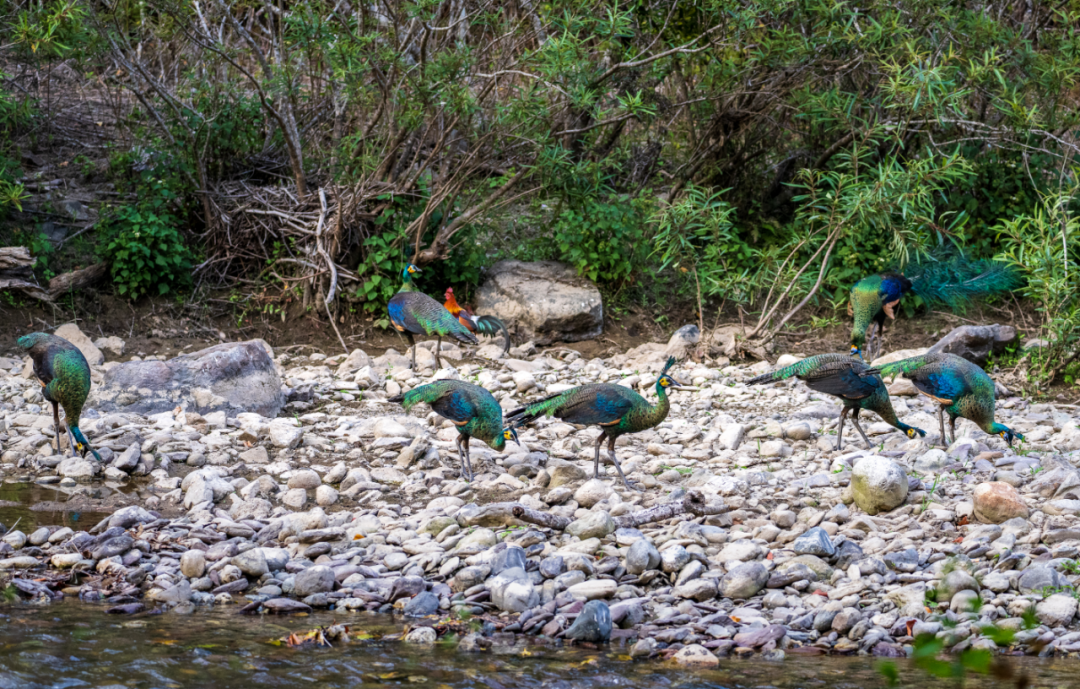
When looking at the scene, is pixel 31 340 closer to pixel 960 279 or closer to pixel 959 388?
pixel 959 388

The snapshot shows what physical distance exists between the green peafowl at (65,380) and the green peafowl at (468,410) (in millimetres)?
2208

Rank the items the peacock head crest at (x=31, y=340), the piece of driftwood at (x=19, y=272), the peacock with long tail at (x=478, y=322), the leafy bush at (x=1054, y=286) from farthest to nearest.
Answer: the piece of driftwood at (x=19, y=272), the peacock with long tail at (x=478, y=322), the leafy bush at (x=1054, y=286), the peacock head crest at (x=31, y=340)

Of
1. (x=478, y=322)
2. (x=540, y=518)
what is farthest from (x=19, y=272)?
(x=540, y=518)

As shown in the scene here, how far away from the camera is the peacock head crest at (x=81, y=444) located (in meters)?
6.15

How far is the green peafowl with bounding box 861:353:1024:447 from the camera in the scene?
239 inches

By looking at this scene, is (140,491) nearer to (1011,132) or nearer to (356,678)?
(356,678)

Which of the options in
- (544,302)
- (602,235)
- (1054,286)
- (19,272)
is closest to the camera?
(1054,286)

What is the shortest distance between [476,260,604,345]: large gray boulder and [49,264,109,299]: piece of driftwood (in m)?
3.98

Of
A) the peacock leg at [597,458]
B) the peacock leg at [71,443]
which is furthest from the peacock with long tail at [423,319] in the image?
the peacock leg at [71,443]

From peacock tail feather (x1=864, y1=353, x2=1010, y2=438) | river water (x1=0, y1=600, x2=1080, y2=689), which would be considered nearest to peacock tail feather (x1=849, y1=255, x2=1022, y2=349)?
peacock tail feather (x1=864, y1=353, x2=1010, y2=438)

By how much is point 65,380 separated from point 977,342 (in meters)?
7.57

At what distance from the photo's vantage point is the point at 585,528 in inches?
191

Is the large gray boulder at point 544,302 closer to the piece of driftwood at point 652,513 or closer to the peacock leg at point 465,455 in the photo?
the peacock leg at point 465,455

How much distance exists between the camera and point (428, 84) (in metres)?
8.52
